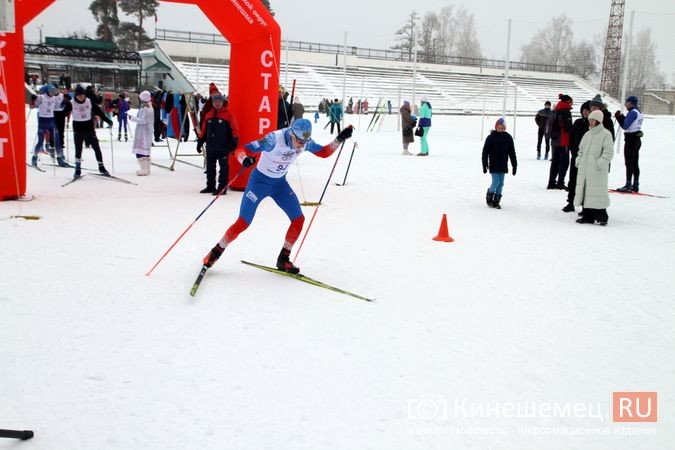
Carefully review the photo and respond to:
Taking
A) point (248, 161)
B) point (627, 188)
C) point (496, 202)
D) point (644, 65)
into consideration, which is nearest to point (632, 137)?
point (627, 188)

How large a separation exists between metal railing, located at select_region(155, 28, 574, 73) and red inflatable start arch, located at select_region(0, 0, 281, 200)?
35.6 m

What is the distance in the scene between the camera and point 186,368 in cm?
390

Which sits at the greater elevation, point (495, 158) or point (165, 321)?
point (495, 158)

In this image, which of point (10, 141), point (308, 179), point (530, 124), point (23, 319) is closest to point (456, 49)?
point (530, 124)

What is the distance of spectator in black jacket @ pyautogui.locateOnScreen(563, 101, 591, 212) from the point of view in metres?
10.2

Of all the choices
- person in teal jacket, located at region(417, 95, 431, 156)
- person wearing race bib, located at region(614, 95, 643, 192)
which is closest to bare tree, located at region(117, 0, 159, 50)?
person in teal jacket, located at region(417, 95, 431, 156)

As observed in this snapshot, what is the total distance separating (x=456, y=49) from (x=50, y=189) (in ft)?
193

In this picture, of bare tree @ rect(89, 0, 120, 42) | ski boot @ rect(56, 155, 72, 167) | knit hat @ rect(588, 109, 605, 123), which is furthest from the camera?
bare tree @ rect(89, 0, 120, 42)

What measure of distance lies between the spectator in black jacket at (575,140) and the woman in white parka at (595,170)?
37.7 inches

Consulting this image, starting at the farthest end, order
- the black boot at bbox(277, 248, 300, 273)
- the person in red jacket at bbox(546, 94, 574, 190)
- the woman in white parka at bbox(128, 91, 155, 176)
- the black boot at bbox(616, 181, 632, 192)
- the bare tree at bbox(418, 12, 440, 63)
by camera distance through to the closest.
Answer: the bare tree at bbox(418, 12, 440, 63) < the woman in white parka at bbox(128, 91, 155, 176) < the black boot at bbox(616, 181, 632, 192) < the person in red jacket at bbox(546, 94, 574, 190) < the black boot at bbox(277, 248, 300, 273)

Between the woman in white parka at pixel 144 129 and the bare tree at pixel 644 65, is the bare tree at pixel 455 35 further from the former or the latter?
the woman in white parka at pixel 144 129

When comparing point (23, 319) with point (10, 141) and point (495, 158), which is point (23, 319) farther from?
point (495, 158)

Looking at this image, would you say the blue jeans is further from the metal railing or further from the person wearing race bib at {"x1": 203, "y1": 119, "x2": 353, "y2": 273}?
the metal railing

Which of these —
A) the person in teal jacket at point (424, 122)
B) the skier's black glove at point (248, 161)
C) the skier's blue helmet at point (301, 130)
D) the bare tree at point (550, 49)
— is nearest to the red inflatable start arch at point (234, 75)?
the skier's blue helmet at point (301, 130)
